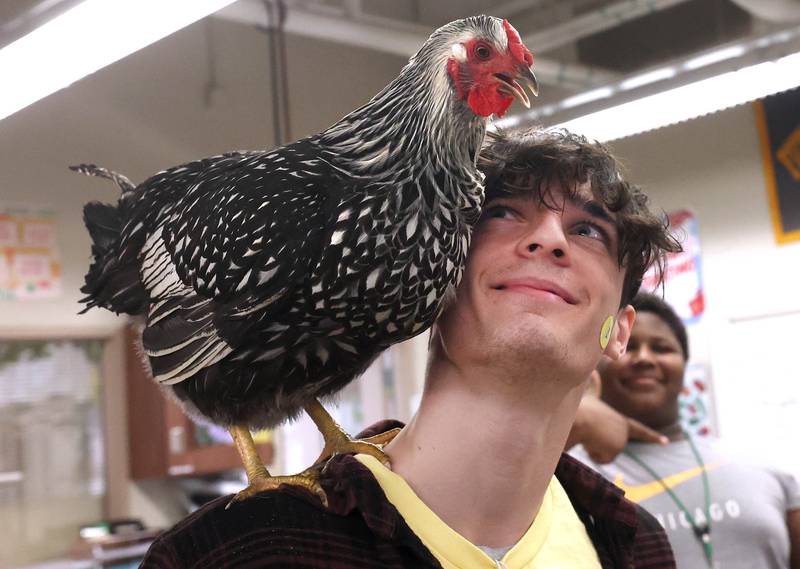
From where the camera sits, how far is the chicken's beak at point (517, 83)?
106cm

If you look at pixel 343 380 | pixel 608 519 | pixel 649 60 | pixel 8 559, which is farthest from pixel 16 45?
pixel 649 60

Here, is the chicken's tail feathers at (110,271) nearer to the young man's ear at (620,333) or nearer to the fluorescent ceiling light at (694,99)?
the young man's ear at (620,333)

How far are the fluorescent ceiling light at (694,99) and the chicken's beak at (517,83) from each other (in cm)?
264

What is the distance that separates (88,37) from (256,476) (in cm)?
170

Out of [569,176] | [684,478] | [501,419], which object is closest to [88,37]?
[569,176]

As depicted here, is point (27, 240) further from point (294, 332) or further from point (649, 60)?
point (294, 332)

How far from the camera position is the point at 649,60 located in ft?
17.5

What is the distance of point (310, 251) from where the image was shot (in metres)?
0.98

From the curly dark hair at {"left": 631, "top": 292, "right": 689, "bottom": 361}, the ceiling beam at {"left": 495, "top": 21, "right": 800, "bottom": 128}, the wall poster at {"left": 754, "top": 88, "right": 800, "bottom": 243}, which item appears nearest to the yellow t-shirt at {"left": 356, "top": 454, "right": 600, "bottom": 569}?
the curly dark hair at {"left": 631, "top": 292, "right": 689, "bottom": 361}

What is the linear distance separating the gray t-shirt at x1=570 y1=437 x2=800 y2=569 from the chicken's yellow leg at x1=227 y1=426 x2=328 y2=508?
1.25m

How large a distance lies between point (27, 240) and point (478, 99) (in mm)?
4616

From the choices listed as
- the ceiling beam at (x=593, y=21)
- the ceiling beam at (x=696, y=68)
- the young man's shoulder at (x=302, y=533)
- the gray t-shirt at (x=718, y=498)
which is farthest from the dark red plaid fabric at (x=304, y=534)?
the ceiling beam at (x=593, y=21)

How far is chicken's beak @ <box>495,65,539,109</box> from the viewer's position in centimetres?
106

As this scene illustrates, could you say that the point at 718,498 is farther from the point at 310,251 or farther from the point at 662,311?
the point at 310,251
